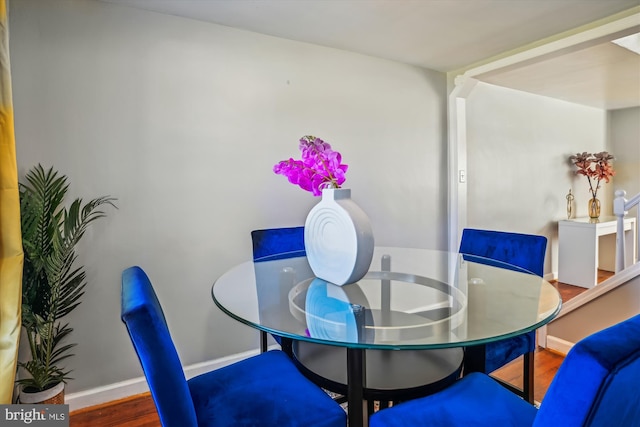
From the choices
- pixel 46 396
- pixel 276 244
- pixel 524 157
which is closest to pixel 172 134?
pixel 276 244

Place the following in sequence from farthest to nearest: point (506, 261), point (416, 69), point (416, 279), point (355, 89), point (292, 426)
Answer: point (416, 69) → point (355, 89) → point (506, 261) → point (416, 279) → point (292, 426)

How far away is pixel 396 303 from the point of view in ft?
5.15

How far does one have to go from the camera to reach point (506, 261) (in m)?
2.08

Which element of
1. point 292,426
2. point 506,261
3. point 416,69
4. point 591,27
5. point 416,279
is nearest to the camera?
point 292,426

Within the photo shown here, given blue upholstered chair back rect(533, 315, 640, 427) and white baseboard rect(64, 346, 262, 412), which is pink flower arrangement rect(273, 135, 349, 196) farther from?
white baseboard rect(64, 346, 262, 412)

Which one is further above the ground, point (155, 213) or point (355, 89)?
point (355, 89)

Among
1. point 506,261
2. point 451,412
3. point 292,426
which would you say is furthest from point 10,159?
point 506,261

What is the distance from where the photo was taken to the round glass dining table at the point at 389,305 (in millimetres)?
1127

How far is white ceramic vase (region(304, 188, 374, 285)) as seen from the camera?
1.48 m

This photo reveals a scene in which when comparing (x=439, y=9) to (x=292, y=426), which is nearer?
(x=292, y=426)

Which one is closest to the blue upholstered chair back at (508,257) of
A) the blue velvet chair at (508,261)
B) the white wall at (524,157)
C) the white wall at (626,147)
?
the blue velvet chair at (508,261)

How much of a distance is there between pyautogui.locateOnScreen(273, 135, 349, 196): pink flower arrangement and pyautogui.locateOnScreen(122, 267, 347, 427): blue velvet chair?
69 centimetres

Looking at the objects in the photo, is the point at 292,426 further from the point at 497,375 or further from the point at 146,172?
the point at 497,375

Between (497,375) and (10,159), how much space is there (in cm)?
276
